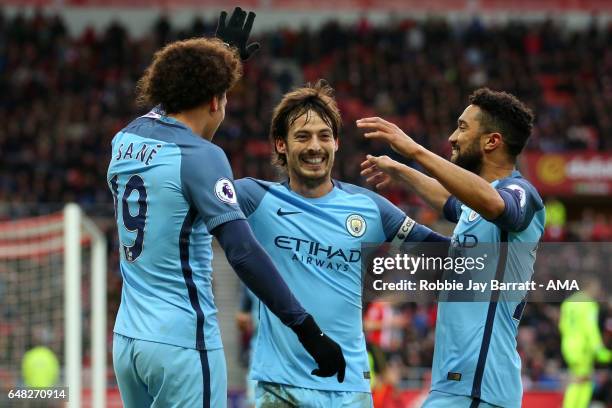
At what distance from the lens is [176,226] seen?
4.42 meters

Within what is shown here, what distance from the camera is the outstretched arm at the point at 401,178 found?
5402 mm

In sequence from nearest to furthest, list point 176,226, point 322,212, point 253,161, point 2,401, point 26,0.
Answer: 1. point 176,226
2. point 322,212
3. point 2,401
4. point 253,161
5. point 26,0

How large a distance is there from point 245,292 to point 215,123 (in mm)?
3324

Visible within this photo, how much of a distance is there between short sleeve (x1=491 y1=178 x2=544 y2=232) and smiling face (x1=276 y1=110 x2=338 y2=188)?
802 millimetres

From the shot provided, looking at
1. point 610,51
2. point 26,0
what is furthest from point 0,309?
point 610,51

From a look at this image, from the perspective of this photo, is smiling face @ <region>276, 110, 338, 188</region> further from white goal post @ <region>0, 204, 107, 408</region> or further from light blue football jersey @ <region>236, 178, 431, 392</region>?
white goal post @ <region>0, 204, 107, 408</region>

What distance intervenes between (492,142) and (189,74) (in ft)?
5.29

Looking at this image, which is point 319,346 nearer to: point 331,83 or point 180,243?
point 180,243

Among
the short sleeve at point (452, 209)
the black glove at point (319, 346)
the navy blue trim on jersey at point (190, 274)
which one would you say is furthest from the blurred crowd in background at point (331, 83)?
the black glove at point (319, 346)

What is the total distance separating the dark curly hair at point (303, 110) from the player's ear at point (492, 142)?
2.34 ft

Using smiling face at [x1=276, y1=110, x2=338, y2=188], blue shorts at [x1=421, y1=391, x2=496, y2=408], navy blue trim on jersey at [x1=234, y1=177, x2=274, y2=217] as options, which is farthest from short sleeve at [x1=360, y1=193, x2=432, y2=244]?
blue shorts at [x1=421, y1=391, x2=496, y2=408]

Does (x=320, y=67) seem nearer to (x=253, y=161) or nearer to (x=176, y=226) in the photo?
(x=253, y=161)

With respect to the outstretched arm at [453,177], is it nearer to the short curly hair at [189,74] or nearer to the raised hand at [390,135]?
the raised hand at [390,135]

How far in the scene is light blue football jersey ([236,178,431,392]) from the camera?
4.90 m
